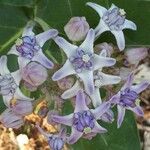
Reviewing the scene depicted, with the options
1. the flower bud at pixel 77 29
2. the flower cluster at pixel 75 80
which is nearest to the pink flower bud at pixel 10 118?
the flower cluster at pixel 75 80

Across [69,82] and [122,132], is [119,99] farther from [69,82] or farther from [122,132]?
[122,132]

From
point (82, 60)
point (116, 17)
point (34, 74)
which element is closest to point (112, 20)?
point (116, 17)

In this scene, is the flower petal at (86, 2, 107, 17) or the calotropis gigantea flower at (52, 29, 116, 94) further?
the flower petal at (86, 2, 107, 17)

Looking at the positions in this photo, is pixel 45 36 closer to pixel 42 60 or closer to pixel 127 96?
pixel 42 60

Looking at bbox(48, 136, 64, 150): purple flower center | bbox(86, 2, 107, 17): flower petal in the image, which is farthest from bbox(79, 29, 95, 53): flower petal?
bbox(48, 136, 64, 150): purple flower center

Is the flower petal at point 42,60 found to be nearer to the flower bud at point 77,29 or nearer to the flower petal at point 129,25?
the flower bud at point 77,29

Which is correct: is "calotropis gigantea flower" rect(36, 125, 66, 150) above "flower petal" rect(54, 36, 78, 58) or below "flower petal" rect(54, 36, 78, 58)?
below

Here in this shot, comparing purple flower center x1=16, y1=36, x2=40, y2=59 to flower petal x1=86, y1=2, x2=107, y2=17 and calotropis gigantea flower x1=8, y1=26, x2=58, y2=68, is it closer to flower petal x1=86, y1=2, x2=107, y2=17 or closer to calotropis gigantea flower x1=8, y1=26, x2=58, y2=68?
calotropis gigantea flower x1=8, y1=26, x2=58, y2=68
